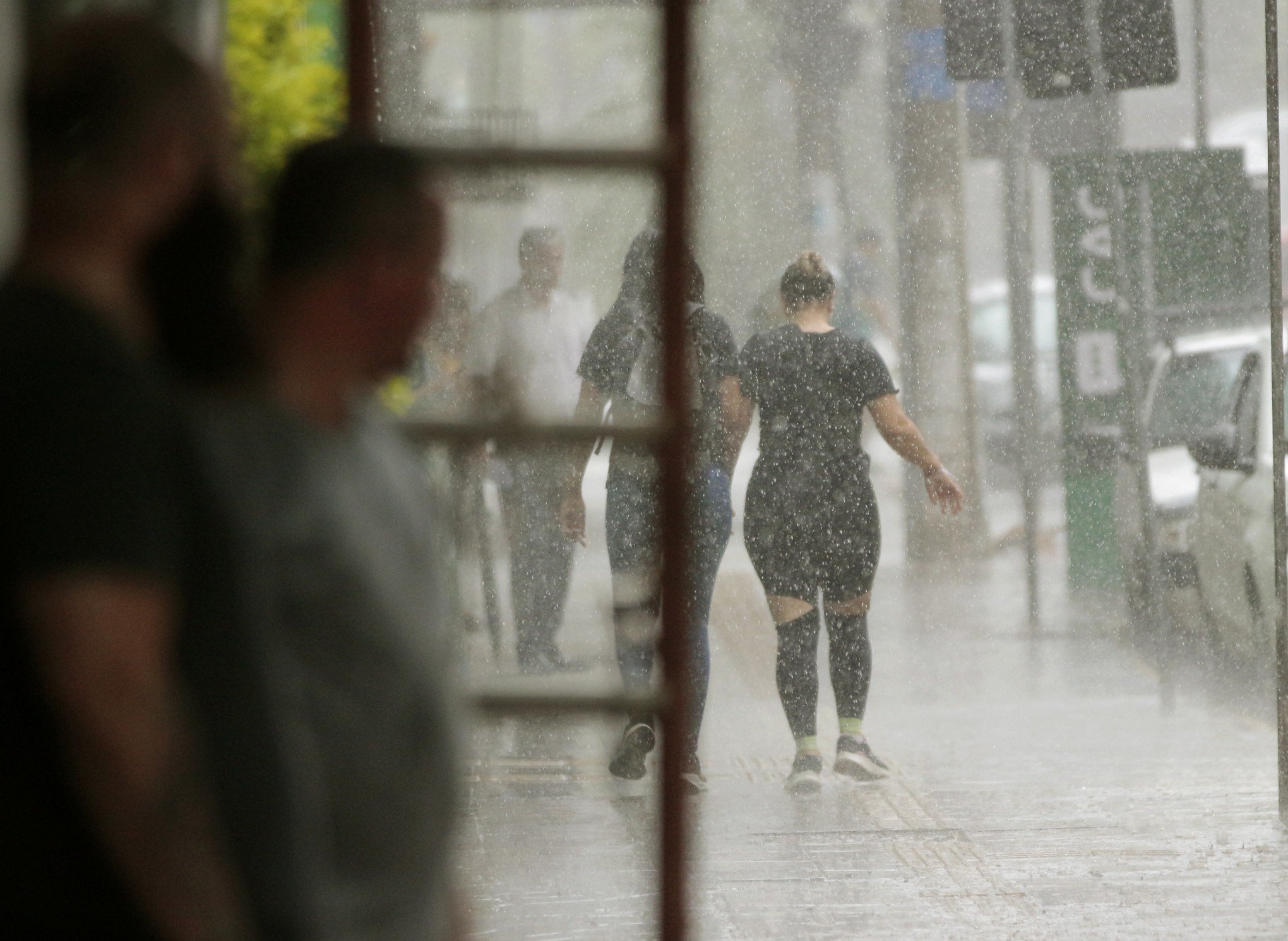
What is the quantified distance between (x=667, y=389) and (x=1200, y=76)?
18.3 ft

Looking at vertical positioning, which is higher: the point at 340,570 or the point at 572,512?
the point at 340,570

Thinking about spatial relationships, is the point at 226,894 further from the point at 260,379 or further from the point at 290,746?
the point at 260,379

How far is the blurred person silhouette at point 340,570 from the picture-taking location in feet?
4.91

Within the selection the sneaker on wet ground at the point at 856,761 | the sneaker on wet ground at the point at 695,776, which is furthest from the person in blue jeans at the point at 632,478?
the sneaker on wet ground at the point at 856,761

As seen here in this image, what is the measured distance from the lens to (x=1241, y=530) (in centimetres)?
704

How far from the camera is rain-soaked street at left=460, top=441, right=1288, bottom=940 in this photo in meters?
4.43

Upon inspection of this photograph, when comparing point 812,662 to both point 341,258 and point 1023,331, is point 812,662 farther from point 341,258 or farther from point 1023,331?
point 341,258

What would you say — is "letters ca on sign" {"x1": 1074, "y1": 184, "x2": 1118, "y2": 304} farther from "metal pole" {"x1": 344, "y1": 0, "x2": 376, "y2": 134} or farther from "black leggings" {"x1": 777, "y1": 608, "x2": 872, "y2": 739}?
"metal pole" {"x1": 344, "y1": 0, "x2": 376, "y2": 134}

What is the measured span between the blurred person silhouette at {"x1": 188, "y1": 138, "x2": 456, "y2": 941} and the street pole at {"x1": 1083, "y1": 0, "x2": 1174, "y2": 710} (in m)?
5.54

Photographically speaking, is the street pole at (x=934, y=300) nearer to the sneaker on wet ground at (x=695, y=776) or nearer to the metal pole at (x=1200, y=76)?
the metal pole at (x=1200, y=76)

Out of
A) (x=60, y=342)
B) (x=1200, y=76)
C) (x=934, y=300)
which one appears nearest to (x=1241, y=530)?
(x=934, y=300)

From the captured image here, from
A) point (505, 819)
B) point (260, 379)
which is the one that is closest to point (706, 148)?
point (505, 819)

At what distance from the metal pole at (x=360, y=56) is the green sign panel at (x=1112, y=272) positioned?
4.64m

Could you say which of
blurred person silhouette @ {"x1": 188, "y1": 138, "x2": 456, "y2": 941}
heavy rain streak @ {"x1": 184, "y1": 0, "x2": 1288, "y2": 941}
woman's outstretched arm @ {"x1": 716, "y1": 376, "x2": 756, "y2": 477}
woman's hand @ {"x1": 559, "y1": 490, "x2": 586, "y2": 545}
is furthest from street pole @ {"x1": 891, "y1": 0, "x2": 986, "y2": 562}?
blurred person silhouette @ {"x1": 188, "y1": 138, "x2": 456, "y2": 941}
